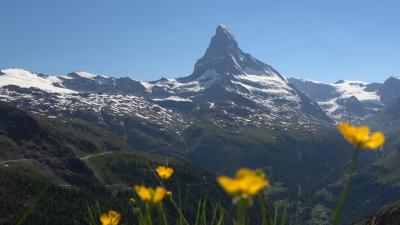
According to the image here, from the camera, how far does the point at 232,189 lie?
220cm

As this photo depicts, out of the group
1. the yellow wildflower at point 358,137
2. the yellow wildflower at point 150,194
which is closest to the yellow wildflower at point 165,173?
the yellow wildflower at point 150,194

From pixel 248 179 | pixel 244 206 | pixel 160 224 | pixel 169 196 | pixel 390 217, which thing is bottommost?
pixel 390 217

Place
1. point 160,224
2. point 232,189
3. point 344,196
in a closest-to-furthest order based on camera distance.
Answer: point 232,189 → point 344,196 → point 160,224

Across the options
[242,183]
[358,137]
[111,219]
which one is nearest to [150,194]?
[111,219]

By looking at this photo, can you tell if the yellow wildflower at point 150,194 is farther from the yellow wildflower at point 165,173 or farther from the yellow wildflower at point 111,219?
the yellow wildflower at point 111,219

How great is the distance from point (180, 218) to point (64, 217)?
199 metres

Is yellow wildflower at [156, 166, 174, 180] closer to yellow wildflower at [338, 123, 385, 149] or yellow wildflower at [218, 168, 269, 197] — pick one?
yellow wildflower at [338, 123, 385, 149]

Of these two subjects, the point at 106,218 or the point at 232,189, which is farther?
the point at 106,218

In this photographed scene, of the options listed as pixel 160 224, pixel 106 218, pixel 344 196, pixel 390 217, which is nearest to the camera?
pixel 344 196

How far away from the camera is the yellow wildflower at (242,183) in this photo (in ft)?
7.19

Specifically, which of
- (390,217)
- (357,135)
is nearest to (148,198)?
(357,135)

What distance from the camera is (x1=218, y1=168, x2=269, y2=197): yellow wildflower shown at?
2.19 metres

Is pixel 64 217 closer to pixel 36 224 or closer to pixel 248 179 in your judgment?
pixel 36 224

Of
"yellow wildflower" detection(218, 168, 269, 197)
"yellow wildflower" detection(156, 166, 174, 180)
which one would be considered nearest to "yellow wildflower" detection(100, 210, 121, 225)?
"yellow wildflower" detection(156, 166, 174, 180)
